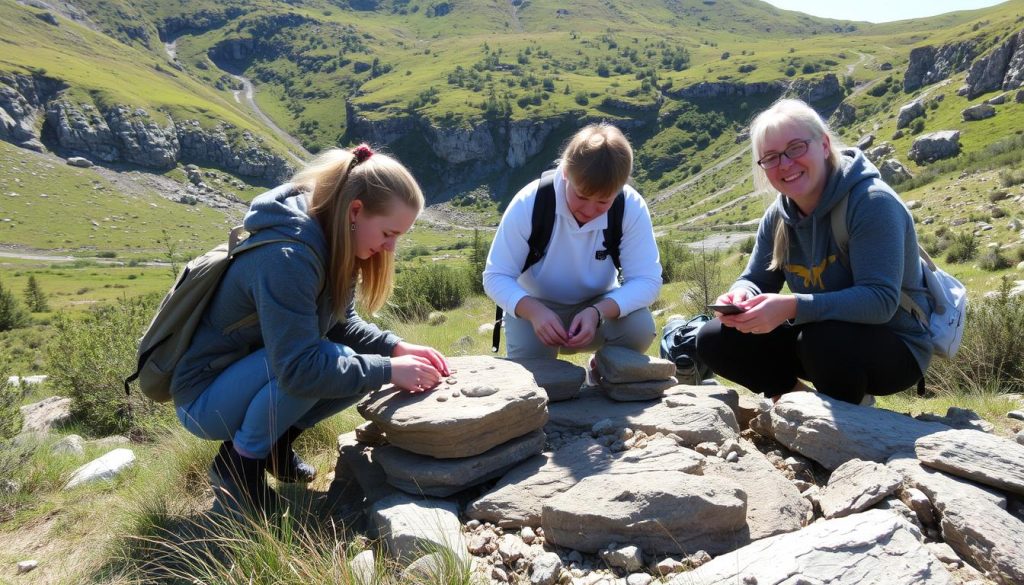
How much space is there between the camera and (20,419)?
4914 millimetres

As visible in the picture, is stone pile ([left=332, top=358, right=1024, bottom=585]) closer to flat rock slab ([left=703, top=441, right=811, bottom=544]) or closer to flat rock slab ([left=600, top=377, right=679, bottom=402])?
flat rock slab ([left=703, top=441, right=811, bottom=544])

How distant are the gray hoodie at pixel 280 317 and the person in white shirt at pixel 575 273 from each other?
1.34m

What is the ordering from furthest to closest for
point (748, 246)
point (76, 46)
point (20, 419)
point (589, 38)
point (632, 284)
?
1. point (589, 38)
2. point (76, 46)
3. point (748, 246)
4. point (20, 419)
5. point (632, 284)

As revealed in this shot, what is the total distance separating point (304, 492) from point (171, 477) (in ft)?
2.84

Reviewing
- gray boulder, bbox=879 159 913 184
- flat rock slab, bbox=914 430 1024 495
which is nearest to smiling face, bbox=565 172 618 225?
flat rock slab, bbox=914 430 1024 495

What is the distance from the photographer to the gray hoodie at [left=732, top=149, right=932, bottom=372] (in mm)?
3322

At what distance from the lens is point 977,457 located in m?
2.76

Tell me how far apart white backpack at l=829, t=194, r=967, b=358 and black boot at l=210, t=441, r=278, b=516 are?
3.38 meters

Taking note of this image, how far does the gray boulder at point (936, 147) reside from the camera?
50.5 m

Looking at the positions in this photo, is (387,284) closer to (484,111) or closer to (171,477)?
(171,477)

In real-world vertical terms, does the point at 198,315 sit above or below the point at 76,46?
below

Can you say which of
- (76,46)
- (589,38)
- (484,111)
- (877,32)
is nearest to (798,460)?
(484,111)

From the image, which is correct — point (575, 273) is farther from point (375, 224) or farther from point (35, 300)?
point (35, 300)

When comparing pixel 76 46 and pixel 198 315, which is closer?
pixel 198 315
